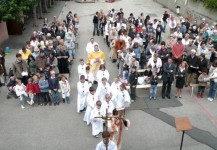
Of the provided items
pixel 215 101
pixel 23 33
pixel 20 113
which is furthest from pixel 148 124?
pixel 23 33

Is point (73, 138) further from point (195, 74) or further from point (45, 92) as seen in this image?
point (195, 74)

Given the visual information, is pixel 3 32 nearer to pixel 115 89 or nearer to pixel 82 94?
pixel 82 94

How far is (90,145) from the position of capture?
350 inches

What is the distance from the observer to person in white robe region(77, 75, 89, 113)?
33.7 feet

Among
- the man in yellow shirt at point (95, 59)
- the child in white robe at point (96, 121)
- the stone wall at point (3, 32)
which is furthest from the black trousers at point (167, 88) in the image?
the stone wall at point (3, 32)

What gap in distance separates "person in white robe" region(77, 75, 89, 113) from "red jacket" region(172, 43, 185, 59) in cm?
502

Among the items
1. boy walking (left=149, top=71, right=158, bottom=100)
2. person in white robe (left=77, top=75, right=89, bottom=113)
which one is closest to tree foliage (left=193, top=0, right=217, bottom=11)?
boy walking (left=149, top=71, right=158, bottom=100)

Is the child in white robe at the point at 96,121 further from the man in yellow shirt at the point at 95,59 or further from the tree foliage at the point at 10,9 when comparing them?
the tree foliage at the point at 10,9

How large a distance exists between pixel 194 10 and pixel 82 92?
58.8 ft

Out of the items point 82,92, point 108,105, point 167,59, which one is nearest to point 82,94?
point 82,92

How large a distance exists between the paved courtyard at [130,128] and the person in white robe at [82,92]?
1.04 ft

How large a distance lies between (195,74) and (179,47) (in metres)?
1.68

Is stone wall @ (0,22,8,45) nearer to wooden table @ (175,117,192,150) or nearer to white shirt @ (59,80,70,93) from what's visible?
white shirt @ (59,80,70,93)

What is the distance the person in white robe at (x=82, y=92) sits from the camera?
10.3 metres
